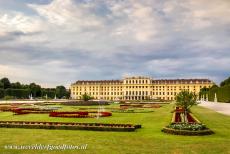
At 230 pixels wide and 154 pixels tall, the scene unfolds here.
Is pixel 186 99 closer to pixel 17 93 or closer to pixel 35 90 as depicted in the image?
pixel 17 93

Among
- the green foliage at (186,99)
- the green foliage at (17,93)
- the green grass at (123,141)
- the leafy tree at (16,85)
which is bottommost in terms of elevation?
the green grass at (123,141)

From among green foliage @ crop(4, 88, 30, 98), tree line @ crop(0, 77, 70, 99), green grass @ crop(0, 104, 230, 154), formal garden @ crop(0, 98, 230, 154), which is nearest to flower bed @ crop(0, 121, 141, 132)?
formal garden @ crop(0, 98, 230, 154)

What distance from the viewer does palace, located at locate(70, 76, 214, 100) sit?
12669 cm

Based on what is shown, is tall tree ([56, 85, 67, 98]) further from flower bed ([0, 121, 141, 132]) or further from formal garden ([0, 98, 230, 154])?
formal garden ([0, 98, 230, 154])

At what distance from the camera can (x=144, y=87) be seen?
417ft

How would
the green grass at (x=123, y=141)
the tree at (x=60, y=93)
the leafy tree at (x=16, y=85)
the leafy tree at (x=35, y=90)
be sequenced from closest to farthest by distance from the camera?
1. the green grass at (x=123, y=141)
2. the leafy tree at (x=16, y=85)
3. the leafy tree at (x=35, y=90)
4. the tree at (x=60, y=93)

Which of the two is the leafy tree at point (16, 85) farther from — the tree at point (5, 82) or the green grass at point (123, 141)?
the green grass at point (123, 141)

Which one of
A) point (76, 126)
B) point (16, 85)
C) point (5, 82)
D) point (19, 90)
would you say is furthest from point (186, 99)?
point (16, 85)

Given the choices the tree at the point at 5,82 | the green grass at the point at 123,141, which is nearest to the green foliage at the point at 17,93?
the tree at the point at 5,82

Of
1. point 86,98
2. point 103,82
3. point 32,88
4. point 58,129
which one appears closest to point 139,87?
point 103,82

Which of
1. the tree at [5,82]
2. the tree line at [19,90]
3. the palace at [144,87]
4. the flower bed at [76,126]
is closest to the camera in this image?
the flower bed at [76,126]

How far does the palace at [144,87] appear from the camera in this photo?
12669cm

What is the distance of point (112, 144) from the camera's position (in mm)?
10883

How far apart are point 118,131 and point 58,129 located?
8.36 ft
